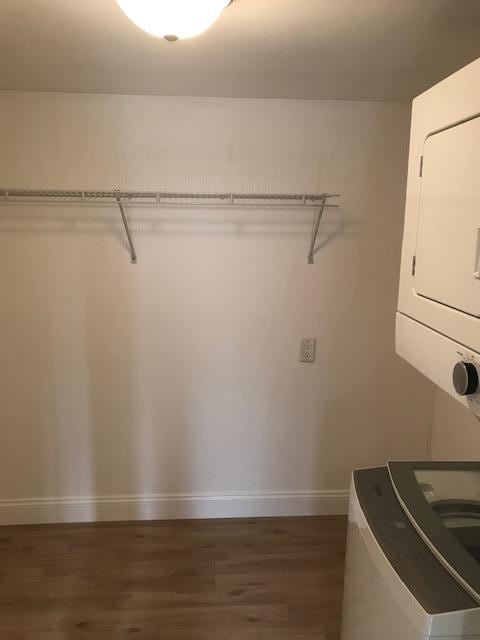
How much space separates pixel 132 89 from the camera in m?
2.24

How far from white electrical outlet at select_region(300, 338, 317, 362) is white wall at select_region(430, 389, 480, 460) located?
681 mm

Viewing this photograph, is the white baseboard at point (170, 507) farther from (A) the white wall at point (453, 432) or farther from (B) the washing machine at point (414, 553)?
(B) the washing machine at point (414, 553)

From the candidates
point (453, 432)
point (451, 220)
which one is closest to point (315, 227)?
point (453, 432)

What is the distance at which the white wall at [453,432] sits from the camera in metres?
2.31

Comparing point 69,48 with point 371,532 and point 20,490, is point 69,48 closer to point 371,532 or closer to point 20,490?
point 371,532

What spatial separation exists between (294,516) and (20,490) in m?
1.42

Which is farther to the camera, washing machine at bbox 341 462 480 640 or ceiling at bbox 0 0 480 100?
ceiling at bbox 0 0 480 100

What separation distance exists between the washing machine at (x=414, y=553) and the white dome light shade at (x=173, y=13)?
129 cm

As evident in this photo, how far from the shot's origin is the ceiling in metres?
1.42

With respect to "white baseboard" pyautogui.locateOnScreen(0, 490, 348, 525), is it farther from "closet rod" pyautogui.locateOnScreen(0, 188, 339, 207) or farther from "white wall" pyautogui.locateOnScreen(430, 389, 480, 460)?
"closet rod" pyautogui.locateOnScreen(0, 188, 339, 207)

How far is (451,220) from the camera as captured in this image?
1194 mm

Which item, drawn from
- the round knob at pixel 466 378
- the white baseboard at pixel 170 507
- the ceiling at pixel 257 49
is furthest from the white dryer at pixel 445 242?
the white baseboard at pixel 170 507

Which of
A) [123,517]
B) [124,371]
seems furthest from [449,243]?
[123,517]

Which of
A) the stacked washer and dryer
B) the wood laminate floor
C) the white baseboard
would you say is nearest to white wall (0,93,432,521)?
the white baseboard
